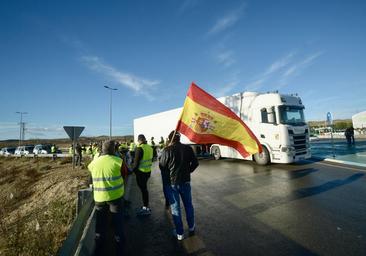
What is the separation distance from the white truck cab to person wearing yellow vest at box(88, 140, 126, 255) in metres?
9.15

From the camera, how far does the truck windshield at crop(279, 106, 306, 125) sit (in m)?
11.7

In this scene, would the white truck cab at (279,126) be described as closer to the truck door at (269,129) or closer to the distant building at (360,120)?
the truck door at (269,129)

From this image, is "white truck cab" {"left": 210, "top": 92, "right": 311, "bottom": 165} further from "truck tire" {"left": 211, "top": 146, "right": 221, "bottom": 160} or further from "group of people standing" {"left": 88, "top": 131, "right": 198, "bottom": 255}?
"group of people standing" {"left": 88, "top": 131, "right": 198, "bottom": 255}

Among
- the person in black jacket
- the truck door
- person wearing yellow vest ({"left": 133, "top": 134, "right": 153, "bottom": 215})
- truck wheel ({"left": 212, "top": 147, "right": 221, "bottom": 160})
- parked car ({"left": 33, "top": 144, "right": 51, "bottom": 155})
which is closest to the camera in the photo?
the person in black jacket

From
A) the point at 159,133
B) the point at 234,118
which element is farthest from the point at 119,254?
the point at 159,133

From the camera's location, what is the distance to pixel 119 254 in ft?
12.8

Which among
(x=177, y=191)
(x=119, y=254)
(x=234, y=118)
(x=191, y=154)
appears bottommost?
(x=119, y=254)

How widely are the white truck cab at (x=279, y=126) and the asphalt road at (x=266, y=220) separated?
2601 millimetres

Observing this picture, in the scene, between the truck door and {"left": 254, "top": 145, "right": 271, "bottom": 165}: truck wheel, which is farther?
{"left": 254, "top": 145, "right": 271, "bottom": 165}: truck wheel

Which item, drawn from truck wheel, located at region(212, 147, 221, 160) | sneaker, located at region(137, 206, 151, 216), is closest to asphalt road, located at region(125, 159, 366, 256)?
sneaker, located at region(137, 206, 151, 216)

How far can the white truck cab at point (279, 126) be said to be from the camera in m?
11.4

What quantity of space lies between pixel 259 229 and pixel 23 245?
14.0ft

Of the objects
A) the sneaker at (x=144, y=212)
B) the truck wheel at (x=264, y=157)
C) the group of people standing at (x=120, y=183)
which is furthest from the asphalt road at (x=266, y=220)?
the truck wheel at (x=264, y=157)

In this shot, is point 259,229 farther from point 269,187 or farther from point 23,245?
point 23,245
